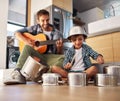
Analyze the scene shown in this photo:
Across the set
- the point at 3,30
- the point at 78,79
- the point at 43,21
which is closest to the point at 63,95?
the point at 78,79

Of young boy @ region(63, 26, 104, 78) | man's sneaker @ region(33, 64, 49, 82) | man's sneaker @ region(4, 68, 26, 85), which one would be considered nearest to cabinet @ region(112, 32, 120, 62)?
young boy @ region(63, 26, 104, 78)

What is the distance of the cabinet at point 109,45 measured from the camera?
1.13m

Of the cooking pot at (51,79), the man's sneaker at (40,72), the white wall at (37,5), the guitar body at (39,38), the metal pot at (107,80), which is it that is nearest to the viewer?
the metal pot at (107,80)

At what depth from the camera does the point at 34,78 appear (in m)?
1.06

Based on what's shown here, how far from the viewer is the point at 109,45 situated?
3.84 ft

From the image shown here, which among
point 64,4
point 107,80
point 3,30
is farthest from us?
point 64,4

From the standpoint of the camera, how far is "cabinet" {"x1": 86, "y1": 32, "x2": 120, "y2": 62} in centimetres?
113

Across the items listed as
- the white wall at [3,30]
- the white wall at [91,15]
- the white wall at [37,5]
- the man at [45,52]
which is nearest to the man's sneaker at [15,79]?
the man at [45,52]

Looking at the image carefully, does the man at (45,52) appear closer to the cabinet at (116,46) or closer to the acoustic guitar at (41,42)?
the acoustic guitar at (41,42)

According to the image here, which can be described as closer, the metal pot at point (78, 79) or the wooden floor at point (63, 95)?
the wooden floor at point (63, 95)

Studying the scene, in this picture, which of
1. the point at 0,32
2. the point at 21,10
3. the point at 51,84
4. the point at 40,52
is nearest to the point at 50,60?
the point at 40,52

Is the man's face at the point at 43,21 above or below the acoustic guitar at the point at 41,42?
above

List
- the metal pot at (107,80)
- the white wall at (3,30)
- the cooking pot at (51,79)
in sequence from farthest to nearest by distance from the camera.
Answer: the white wall at (3,30)
the cooking pot at (51,79)
the metal pot at (107,80)

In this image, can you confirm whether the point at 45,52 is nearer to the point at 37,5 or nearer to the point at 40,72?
the point at 40,72
